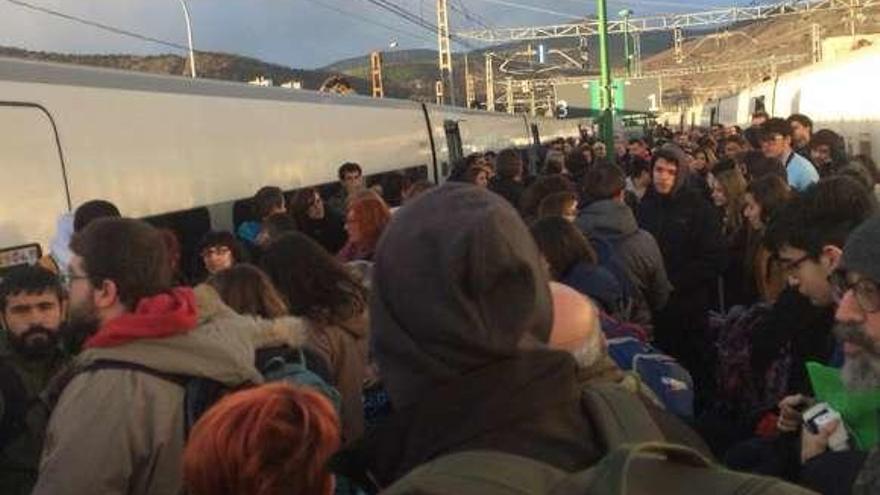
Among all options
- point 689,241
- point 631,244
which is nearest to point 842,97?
point 689,241

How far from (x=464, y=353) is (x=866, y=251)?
1.00 metres

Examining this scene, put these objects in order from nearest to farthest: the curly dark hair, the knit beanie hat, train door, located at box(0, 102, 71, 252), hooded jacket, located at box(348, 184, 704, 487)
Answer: hooded jacket, located at box(348, 184, 704, 487) → the knit beanie hat → the curly dark hair → train door, located at box(0, 102, 71, 252)

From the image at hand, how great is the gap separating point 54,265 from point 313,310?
6.93 feet

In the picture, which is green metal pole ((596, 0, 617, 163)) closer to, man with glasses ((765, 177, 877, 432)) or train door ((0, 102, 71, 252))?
train door ((0, 102, 71, 252))

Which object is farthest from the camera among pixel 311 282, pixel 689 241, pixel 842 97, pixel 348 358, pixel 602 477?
pixel 842 97

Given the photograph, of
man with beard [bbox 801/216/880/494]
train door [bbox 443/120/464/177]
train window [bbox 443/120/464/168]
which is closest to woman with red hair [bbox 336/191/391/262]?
man with beard [bbox 801/216/880/494]

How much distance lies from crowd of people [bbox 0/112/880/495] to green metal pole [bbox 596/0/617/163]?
10.4m

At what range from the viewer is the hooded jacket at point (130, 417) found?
8.75ft

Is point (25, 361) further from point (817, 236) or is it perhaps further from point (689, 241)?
point (689, 241)

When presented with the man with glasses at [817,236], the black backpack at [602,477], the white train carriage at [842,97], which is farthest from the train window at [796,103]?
the black backpack at [602,477]

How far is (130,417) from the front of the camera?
2697 mm

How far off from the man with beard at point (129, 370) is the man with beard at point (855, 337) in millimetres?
1422

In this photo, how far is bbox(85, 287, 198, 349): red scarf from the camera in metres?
2.74

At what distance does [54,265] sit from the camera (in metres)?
5.28
